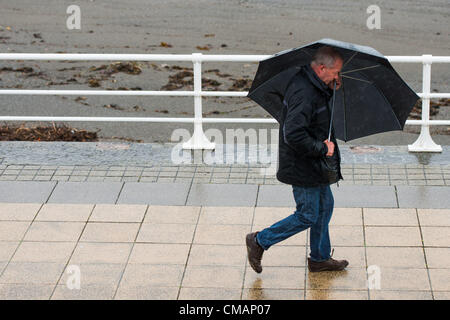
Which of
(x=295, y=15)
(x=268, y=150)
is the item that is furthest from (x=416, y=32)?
(x=268, y=150)

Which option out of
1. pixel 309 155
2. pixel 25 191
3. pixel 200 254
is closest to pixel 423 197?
pixel 200 254

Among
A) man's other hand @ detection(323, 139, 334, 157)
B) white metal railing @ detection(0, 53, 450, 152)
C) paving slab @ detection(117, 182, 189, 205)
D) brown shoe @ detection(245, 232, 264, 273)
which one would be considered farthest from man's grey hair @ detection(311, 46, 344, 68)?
white metal railing @ detection(0, 53, 450, 152)

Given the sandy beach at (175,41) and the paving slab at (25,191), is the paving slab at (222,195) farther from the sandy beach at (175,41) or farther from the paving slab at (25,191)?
the sandy beach at (175,41)

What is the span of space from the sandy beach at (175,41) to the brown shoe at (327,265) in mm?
4916

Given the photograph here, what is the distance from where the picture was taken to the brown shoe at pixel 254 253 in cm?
664

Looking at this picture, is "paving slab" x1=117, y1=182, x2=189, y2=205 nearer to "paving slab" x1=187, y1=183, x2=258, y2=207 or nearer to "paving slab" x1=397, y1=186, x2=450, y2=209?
"paving slab" x1=187, y1=183, x2=258, y2=207

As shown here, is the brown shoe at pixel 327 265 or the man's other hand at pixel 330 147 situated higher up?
the man's other hand at pixel 330 147

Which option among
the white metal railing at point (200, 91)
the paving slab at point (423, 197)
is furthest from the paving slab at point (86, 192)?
the paving slab at point (423, 197)

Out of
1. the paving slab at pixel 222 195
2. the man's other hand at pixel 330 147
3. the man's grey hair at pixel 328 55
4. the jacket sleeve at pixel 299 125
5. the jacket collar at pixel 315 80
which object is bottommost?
the paving slab at pixel 222 195

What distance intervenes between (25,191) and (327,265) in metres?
3.35

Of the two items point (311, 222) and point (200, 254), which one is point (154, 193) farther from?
point (311, 222)

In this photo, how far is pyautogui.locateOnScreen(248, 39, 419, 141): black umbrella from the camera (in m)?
6.16

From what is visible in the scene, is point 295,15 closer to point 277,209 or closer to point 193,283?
point 277,209

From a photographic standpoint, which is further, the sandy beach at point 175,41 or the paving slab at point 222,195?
the sandy beach at point 175,41
